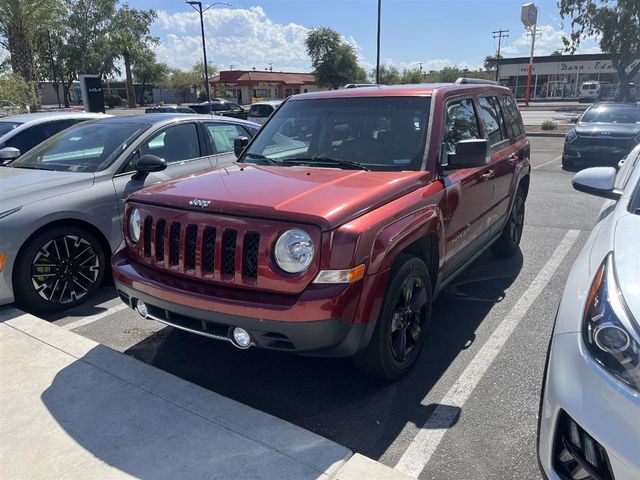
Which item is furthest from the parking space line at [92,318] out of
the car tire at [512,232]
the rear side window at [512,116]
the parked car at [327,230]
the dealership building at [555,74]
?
the dealership building at [555,74]

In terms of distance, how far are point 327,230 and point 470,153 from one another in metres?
1.40

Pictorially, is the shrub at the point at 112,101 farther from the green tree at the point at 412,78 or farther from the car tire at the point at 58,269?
the car tire at the point at 58,269

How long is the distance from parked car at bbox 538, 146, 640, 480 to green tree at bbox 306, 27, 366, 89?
161 ft

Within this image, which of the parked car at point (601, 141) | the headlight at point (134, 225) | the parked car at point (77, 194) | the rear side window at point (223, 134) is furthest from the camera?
the parked car at point (601, 141)

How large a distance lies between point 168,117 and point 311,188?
345 centimetres

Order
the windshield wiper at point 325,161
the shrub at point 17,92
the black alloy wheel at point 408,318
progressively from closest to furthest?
1. the black alloy wheel at point 408,318
2. the windshield wiper at point 325,161
3. the shrub at point 17,92

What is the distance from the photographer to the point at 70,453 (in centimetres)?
262

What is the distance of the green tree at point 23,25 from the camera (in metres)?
19.8

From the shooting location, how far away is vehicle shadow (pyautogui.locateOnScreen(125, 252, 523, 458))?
2969mm

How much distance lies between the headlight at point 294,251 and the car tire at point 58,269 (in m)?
2.65

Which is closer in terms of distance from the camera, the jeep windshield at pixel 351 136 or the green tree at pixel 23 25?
the jeep windshield at pixel 351 136

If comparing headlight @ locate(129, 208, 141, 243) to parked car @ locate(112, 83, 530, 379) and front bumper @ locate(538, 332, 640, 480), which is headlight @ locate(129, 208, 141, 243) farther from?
front bumper @ locate(538, 332, 640, 480)

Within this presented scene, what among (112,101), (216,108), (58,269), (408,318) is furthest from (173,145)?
(112,101)

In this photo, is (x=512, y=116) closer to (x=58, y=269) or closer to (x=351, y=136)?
(x=351, y=136)
